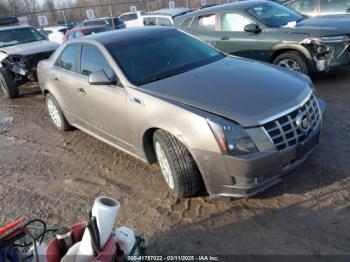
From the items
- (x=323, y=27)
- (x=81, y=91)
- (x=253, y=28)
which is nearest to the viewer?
(x=81, y=91)

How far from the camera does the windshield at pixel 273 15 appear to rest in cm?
700

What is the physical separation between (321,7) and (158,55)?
6.23 meters

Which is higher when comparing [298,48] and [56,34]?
[298,48]

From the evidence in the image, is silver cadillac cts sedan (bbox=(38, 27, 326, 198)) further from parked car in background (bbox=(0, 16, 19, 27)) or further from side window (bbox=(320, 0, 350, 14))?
parked car in background (bbox=(0, 16, 19, 27))

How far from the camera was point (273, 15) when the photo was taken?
A: 7195 mm

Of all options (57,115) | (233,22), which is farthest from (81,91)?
(233,22)

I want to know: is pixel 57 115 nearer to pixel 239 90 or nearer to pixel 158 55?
pixel 158 55

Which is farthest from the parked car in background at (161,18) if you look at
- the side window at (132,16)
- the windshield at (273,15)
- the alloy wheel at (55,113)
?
the side window at (132,16)

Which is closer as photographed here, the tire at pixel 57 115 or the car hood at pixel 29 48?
the tire at pixel 57 115

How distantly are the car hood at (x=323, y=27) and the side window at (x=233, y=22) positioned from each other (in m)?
0.89

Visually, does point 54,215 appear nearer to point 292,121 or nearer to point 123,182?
point 123,182

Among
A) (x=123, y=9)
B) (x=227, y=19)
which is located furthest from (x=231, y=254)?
(x=123, y=9)

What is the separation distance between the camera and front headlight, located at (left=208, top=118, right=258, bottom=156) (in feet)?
9.93

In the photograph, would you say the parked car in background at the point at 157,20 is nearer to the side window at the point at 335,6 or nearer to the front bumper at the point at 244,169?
the side window at the point at 335,6
